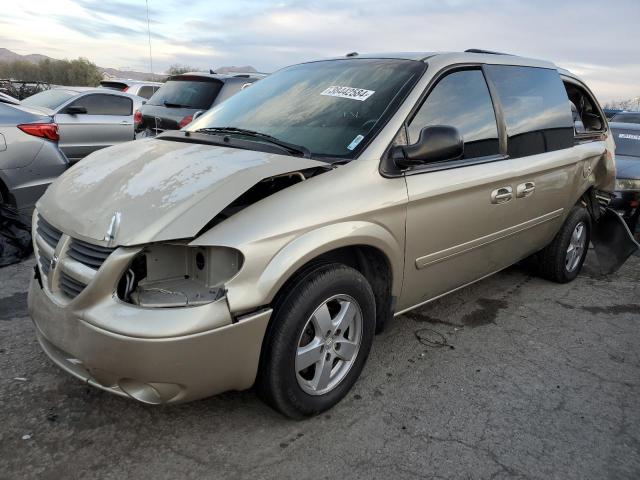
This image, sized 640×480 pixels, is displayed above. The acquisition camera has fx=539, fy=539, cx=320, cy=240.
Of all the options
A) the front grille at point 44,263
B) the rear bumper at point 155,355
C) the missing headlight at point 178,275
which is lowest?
the rear bumper at point 155,355

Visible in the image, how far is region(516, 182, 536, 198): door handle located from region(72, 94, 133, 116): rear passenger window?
306 inches

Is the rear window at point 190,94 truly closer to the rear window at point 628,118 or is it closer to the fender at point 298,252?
the fender at point 298,252

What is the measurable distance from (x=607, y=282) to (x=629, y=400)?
2.35 m

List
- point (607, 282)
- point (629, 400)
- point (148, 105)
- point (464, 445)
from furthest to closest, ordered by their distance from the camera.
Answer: point (148, 105)
point (607, 282)
point (629, 400)
point (464, 445)

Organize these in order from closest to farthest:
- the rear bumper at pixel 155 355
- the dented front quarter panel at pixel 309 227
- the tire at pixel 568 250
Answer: the rear bumper at pixel 155 355, the dented front quarter panel at pixel 309 227, the tire at pixel 568 250

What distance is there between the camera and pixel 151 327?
2055 millimetres

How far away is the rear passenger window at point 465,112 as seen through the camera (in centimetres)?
310

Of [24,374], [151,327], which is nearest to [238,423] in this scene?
[151,327]

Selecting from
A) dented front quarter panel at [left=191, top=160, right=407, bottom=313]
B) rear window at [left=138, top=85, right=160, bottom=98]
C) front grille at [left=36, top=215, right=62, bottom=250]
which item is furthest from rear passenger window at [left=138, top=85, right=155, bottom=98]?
dented front quarter panel at [left=191, top=160, right=407, bottom=313]

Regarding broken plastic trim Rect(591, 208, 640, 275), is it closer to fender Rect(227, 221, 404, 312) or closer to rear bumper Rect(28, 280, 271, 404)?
fender Rect(227, 221, 404, 312)

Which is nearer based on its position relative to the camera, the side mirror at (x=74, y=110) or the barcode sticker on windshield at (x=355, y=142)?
the barcode sticker on windshield at (x=355, y=142)

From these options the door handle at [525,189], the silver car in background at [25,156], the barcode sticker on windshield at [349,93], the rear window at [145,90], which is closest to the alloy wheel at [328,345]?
the barcode sticker on windshield at [349,93]

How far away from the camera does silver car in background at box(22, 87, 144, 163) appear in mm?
→ 8719

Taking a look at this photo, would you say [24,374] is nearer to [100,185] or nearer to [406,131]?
[100,185]
